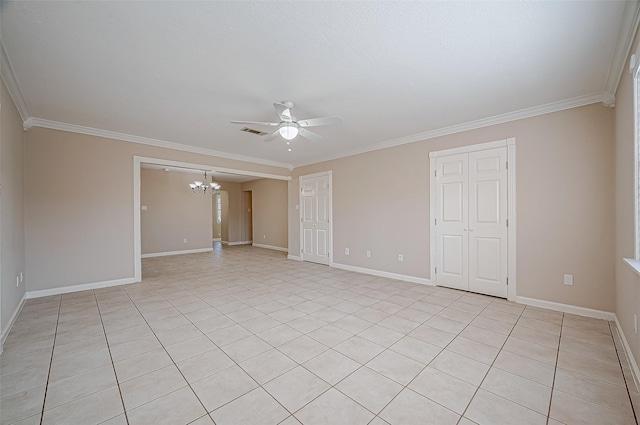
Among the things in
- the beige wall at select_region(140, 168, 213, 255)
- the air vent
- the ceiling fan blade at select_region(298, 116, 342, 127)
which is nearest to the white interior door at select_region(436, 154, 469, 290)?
the ceiling fan blade at select_region(298, 116, 342, 127)

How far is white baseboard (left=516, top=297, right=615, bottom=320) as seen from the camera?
3.01m

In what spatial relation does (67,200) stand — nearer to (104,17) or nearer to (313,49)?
(104,17)

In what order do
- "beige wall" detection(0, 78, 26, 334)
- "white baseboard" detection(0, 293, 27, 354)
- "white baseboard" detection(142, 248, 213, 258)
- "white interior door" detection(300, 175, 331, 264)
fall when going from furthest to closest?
"white baseboard" detection(142, 248, 213, 258), "white interior door" detection(300, 175, 331, 264), "beige wall" detection(0, 78, 26, 334), "white baseboard" detection(0, 293, 27, 354)

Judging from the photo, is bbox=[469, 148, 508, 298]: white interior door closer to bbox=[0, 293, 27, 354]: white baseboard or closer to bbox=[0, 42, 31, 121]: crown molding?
bbox=[0, 42, 31, 121]: crown molding

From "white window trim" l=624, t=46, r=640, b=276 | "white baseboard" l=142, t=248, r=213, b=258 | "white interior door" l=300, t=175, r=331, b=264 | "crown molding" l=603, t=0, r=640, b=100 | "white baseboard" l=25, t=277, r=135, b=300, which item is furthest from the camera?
"white baseboard" l=142, t=248, r=213, b=258

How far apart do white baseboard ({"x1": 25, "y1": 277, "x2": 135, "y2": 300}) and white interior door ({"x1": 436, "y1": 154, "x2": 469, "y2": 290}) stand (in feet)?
18.3

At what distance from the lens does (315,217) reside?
Result: 6.61 meters

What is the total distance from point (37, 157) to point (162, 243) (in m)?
4.52

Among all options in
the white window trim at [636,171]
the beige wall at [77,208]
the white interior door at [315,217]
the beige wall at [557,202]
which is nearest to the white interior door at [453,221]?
the beige wall at [557,202]

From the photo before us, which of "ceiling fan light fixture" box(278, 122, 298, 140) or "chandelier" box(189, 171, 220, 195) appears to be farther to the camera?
"chandelier" box(189, 171, 220, 195)

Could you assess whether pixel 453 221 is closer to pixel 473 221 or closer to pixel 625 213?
pixel 473 221

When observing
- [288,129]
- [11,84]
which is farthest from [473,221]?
[11,84]

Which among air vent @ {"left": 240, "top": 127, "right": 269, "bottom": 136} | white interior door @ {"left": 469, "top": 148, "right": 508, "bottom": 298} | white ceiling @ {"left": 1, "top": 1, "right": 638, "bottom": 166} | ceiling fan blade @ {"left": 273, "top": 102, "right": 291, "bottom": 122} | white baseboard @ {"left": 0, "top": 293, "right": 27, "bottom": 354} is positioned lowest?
white baseboard @ {"left": 0, "top": 293, "right": 27, "bottom": 354}

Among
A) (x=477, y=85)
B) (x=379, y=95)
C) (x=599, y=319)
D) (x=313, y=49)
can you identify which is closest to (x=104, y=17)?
(x=313, y=49)
